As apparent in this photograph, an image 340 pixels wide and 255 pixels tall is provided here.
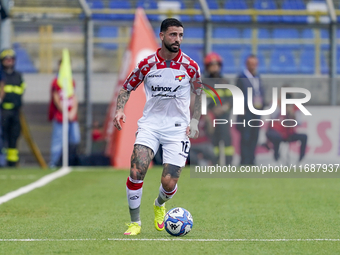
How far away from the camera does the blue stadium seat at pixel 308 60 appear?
1447cm

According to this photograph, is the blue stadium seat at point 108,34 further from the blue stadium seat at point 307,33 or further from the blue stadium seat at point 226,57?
the blue stadium seat at point 307,33

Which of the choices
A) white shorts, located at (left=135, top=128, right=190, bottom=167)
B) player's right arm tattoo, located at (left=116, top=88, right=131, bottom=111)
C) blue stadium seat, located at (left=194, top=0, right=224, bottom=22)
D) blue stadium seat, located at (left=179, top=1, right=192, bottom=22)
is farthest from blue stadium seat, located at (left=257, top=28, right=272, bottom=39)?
white shorts, located at (left=135, top=128, right=190, bottom=167)

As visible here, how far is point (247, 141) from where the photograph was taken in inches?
511

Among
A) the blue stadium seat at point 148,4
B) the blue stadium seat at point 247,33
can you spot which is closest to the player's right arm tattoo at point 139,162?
the blue stadium seat at point 148,4

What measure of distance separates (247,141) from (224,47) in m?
2.79

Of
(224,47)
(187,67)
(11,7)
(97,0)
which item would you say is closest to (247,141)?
(224,47)

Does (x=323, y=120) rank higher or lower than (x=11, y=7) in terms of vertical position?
lower

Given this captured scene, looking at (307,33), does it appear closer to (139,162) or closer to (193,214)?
(193,214)

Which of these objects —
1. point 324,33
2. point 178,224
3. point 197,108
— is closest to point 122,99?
point 197,108

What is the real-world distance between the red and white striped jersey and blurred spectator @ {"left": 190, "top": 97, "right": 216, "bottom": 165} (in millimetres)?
7190

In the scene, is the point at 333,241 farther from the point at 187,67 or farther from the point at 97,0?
the point at 97,0

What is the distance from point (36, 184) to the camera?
10.5 m

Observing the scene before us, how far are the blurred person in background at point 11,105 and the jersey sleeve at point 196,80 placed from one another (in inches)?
310

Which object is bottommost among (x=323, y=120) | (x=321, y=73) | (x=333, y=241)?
(x=333, y=241)
